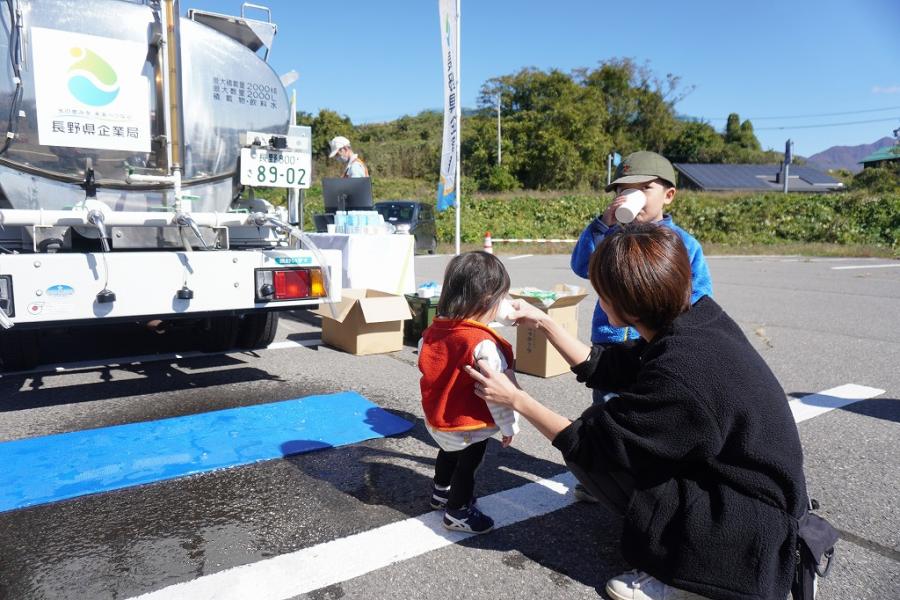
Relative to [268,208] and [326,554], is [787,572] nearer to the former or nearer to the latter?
[326,554]

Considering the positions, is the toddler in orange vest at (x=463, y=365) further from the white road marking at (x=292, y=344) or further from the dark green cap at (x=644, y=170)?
the white road marking at (x=292, y=344)

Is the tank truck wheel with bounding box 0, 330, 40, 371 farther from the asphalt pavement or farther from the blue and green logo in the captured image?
the blue and green logo

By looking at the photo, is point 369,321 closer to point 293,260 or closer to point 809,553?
point 293,260

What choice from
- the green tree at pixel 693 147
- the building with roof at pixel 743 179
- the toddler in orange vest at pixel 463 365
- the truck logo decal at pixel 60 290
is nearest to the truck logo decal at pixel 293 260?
the truck logo decal at pixel 60 290

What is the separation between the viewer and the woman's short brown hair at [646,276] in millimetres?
1987

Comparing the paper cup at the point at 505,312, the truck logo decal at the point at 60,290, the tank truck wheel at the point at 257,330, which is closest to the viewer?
the paper cup at the point at 505,312

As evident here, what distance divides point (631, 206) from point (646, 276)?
0.92 metres

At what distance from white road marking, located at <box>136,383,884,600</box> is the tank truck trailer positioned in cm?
186

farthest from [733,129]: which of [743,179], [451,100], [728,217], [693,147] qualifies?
[451,100]

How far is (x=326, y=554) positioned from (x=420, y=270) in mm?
11276

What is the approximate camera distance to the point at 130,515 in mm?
2846

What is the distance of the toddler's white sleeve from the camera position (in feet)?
8.11

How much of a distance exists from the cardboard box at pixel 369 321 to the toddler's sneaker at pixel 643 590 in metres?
3.80

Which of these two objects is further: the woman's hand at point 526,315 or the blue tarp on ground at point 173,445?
the blue tarp on ground at point 173,445
